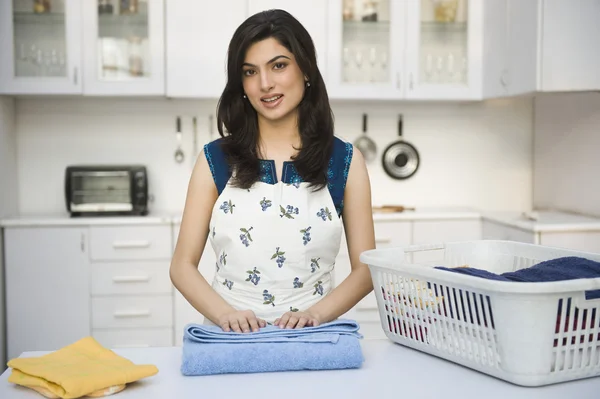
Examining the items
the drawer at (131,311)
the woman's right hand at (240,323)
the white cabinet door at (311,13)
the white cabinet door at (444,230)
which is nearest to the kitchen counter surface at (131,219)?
the white cabinet door at (444,230)

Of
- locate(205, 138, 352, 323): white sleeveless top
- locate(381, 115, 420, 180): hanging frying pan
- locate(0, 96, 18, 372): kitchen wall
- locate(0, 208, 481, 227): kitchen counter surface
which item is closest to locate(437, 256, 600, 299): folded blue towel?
locate(205, 138, 352, 323): white sleeveless top

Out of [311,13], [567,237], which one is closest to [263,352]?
[567,237]

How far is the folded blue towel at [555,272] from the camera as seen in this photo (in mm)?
1282

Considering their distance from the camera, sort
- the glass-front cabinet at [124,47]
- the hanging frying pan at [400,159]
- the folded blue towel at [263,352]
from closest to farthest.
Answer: the folded blue towel at [263,352], the glass-front cabinet at [124,47], the hanging frying pan at [400,159]

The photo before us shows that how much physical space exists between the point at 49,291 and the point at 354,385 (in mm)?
2595

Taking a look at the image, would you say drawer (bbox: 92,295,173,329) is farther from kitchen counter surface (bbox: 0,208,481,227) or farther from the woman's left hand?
the woman's left hand

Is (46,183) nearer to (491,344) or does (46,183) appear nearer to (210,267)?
(210,267)

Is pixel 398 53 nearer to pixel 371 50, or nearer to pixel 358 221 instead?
pixel 371 50

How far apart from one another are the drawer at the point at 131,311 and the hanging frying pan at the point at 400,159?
1342 millimetres

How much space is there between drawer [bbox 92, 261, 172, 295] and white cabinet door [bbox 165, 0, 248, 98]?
0.83m

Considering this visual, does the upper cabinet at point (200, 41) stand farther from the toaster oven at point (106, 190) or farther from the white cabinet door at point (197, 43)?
the toaster oven at point (106, 190)

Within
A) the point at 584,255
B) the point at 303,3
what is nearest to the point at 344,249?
the point at 303,3

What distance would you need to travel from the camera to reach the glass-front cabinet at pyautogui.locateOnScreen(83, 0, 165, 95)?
3551 millimetres

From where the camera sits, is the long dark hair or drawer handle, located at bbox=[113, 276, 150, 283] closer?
the long dark hair
